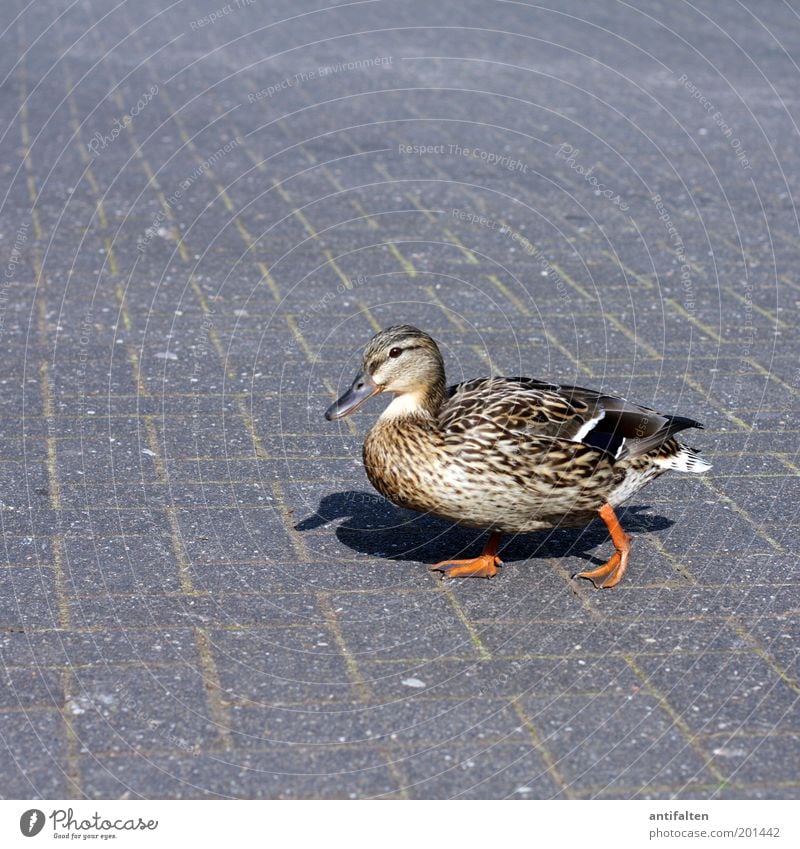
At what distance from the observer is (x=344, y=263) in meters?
10.6

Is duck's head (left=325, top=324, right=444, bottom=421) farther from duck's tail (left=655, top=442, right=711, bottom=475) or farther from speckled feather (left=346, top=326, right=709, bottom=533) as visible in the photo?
duck's tail (left=655, top=442, right=711, bottom=475)

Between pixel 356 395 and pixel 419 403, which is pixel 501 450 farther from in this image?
pixel 356 395

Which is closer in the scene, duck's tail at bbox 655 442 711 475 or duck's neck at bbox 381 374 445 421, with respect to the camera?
duck's neck at bbox 381 374 445 421

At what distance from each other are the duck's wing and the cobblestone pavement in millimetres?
581

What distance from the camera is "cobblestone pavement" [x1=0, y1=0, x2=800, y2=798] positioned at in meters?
4.83

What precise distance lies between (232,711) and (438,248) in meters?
6.65

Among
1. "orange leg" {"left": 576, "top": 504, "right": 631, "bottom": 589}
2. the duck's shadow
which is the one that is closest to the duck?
"orange leg" {"left": 576, "top": 504, "right": 631, "bottom": 589}

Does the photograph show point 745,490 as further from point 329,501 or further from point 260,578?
point 260,578

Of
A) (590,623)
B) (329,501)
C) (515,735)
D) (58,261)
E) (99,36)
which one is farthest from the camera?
(99,36)

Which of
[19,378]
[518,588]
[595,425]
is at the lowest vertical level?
[19,378]

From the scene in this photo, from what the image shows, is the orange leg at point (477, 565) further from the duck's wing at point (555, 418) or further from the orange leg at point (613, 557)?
the duck's wing at point (555, 418)

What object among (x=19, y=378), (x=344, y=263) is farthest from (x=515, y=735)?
(x=344, y=263)

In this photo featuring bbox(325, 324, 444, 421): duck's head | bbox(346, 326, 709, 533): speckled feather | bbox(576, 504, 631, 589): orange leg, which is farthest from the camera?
bbox(325, 324, 444, 421): duck's head

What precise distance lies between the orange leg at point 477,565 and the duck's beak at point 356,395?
31.4 inches
